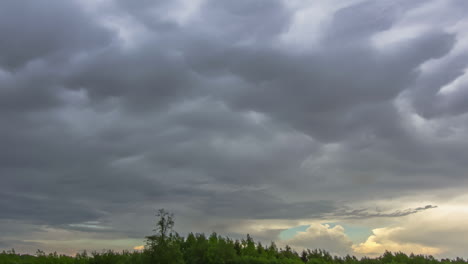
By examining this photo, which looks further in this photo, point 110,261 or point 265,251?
point 265,251

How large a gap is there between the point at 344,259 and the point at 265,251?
24.2ft

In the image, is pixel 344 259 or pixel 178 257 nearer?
pixel 178 257

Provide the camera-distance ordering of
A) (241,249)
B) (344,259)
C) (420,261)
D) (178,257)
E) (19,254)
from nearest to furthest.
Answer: (178,257)
(420,261)
(344,259)
(241,249)
(19,254)

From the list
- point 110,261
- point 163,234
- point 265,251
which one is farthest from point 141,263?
point 265,251

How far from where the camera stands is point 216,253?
34.2m

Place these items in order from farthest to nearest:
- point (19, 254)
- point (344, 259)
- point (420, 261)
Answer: point (19, 254), point (344, 259), point (420, 261)

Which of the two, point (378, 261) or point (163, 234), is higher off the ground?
point (163, 234)

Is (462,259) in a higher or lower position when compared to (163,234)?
lower

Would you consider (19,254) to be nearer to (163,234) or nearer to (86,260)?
(86,260)

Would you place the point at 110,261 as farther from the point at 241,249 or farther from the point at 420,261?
the point at 420,261

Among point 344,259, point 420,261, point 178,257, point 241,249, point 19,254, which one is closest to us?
point 178,257

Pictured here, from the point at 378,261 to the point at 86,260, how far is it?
87.6ft

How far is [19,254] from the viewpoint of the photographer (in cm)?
4222

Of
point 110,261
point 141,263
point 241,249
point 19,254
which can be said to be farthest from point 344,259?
point 19,254
